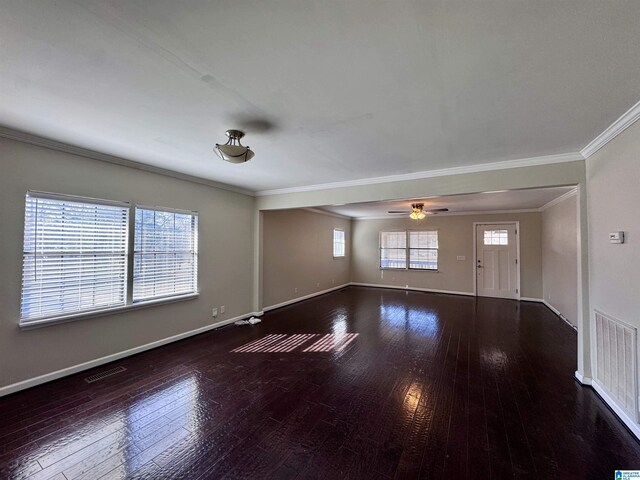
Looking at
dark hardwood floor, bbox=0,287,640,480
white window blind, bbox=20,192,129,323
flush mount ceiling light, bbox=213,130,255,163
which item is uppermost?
flush mount ceiling light, bbox=213,130,255,163

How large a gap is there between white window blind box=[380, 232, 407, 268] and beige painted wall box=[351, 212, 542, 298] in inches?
7.7

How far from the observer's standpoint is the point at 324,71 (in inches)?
63.4

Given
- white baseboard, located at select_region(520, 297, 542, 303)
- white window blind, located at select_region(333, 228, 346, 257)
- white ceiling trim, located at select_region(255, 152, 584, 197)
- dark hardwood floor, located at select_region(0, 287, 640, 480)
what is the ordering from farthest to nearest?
1. white window blind, located at select_region(333, 228, 346, 257)
2. white baseboard, located at select_region(520, 297, 542, 303)
3. white ceiling trim, located at select_region(255, 152, 584, 197)
4. dark hardwood floor, located at select_region(0, 287, 640, 480)

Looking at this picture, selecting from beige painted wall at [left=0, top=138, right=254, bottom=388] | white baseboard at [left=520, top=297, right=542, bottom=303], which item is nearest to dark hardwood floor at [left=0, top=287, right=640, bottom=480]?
beige painted wall at [left=0, top=138, right=254, bottom=388]

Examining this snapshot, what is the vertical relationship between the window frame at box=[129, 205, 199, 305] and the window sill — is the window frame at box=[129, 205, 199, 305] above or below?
above

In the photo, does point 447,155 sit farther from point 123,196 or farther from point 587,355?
point 123,196

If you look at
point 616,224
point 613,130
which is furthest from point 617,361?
point 613,130

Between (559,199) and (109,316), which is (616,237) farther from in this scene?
(109,316)

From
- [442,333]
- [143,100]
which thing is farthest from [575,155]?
[143,100]

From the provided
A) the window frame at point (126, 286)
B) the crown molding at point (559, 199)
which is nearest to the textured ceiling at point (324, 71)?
the window frame at point (126, 286)

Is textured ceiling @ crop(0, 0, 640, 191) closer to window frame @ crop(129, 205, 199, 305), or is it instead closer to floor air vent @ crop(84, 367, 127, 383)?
window frame @ crop(129, 205, 199, 305)

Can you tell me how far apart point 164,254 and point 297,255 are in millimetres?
3356

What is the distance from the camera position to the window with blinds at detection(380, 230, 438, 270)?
8.10m

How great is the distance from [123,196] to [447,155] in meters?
4.01
